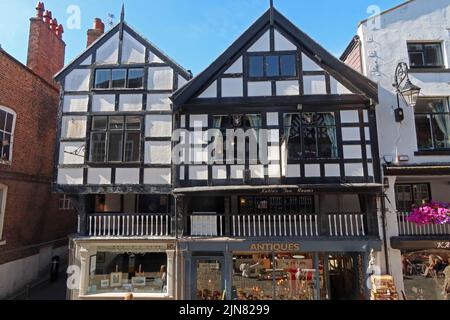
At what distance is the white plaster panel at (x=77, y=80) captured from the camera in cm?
1290

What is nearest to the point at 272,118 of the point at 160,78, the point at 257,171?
the point at 257,171

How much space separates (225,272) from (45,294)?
787 centimetres

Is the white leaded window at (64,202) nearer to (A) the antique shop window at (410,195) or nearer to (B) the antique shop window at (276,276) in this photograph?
(B) the antique shop window at (276,276)

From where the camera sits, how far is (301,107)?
11680 millimetres

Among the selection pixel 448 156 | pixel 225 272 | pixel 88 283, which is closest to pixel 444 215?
pixel 448 156

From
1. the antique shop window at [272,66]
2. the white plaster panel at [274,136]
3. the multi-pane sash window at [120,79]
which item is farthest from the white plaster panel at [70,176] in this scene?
the antique shop window at [272,66]

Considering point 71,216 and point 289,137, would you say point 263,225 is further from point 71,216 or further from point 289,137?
point 71,216

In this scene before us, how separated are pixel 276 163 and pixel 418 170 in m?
4.96

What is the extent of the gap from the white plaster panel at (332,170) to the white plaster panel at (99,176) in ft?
27.3

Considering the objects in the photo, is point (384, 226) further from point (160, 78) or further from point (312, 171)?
point (160, 78)

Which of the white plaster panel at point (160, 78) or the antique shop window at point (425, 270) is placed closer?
the antique shop window at point (425, 270)

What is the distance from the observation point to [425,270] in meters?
11.2
